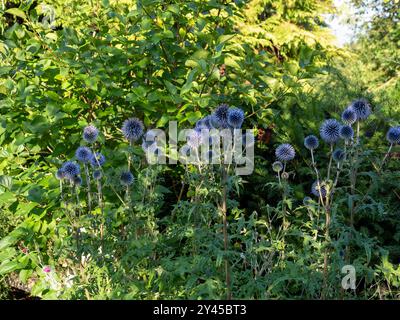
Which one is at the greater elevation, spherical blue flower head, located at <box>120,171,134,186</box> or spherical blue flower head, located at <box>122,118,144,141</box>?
spherical blue flower head, located at <box>122,118,144,141</box>

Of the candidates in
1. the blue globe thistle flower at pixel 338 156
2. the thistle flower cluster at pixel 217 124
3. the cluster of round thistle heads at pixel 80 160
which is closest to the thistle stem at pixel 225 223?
the thistle flower cluster at pixel 217 124

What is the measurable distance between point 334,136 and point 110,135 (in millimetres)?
1578

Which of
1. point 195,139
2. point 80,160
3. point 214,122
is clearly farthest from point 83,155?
point 214,122

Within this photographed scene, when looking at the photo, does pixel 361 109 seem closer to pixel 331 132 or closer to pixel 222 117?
pixel 331 132

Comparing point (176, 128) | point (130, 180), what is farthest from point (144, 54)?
point (130, 180)

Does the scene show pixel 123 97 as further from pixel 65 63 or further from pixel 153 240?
pixel 153 240

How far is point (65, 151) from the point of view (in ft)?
10.7

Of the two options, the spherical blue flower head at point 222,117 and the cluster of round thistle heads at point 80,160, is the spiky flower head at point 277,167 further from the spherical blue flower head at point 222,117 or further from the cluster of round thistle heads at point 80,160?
the cluster of round thistle heads at point 80,160

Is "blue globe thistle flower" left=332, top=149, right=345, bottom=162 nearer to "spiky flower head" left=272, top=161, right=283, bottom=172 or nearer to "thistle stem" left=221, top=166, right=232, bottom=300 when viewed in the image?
"spiky flower head" left=272, top=161, right=283, bottom=172

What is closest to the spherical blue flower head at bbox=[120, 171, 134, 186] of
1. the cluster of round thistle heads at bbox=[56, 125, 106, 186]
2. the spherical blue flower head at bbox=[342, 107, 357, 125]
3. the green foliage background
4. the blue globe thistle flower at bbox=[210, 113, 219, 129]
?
the green foliage background

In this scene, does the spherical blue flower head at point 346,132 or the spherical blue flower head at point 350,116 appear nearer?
the spherical blue flower head at point 346,132

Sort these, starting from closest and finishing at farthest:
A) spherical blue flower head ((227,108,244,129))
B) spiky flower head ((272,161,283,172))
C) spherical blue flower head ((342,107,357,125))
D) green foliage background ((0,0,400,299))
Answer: spherical blue flower head ((227,108,244,129)) → spherical blue flower head ((342,107,357,125)) → spiky flower head ((272,161,283,172)) → green foliage background ((0,0,400,299))

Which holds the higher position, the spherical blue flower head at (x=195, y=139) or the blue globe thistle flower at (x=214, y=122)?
the blue globe thistle flower at (x=214, y=122)

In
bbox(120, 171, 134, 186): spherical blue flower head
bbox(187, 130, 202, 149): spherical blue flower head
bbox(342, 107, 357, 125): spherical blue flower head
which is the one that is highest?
bbox(342, 107, 357, 125): spherical blue flower head
